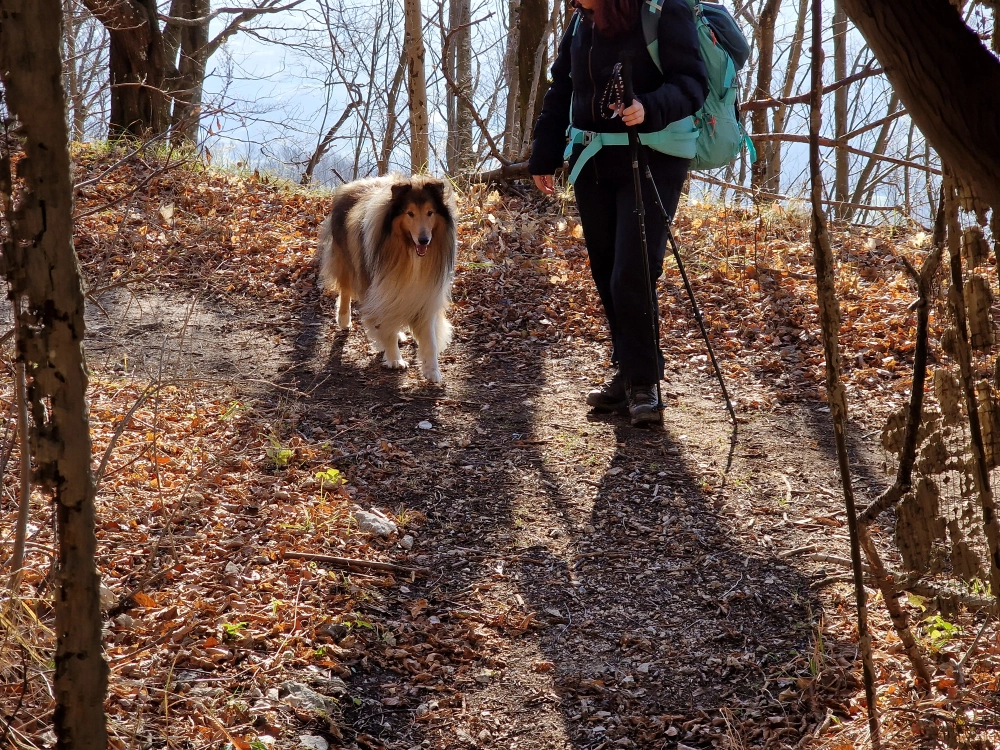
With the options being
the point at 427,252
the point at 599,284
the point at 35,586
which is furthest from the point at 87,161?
the point at 35,586

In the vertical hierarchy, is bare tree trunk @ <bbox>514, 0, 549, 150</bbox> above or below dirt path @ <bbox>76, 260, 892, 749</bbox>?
above

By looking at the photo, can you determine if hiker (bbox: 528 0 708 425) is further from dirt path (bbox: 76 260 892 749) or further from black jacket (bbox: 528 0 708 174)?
dirt path (bbox: 76 260 892 749)

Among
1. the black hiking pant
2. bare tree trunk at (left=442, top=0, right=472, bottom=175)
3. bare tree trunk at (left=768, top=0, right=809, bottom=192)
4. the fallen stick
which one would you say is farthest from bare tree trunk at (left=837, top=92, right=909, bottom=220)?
the fallen stick

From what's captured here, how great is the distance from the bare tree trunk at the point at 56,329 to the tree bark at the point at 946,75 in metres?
1.33

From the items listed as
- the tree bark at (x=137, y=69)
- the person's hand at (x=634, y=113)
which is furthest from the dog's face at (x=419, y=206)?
the tree bark at (x=137, y=69)

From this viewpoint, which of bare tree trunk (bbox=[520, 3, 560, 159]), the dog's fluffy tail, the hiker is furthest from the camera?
bare tree trunk (bbox=[520, 3, 560, 159])

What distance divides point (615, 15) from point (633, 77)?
0.31 meters

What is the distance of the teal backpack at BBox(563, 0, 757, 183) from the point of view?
13.6 ft

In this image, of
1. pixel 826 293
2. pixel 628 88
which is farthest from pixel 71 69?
pixel 826 293

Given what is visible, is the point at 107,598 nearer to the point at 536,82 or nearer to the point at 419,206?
the point at 419,206

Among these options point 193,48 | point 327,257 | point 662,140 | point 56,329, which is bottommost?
point 56,329

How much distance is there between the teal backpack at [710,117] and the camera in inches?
163

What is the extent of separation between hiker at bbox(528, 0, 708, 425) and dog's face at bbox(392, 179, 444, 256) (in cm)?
98

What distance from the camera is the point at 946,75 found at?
4.33 feet
